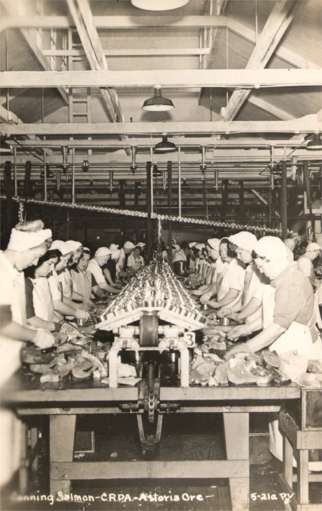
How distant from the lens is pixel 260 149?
34.0 ft

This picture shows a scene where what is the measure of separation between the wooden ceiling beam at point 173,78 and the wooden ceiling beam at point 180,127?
2.22 meters

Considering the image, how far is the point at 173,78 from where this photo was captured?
17.4ft

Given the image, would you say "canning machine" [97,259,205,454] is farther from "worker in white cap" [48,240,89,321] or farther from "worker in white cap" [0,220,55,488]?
"worker in white cap" [48,240,89,321]

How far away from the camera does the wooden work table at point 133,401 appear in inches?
151

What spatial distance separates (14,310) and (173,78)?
2.36m

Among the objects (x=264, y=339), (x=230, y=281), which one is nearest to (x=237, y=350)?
(x=264, y=339)

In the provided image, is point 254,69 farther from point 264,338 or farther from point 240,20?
point 264,338

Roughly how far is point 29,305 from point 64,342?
0.73 meters

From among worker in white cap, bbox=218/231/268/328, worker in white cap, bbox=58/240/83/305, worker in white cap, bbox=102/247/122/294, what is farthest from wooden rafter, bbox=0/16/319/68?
worker in white cap, bbox=102/247/122/294

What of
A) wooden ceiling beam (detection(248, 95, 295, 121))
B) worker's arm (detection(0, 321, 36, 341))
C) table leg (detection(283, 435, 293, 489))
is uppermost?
wooden ceiling beam (detection(248, 95, 295, 121))

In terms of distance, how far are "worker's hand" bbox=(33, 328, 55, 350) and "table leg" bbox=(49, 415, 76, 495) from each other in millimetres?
752

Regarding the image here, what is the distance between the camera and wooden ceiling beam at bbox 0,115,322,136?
7609 mm

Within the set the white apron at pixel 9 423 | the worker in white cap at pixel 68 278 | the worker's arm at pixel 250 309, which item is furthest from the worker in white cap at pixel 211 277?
the white apron at pixel 9 423

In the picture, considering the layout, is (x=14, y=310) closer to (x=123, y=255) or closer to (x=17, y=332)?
(x=17, y=332)
